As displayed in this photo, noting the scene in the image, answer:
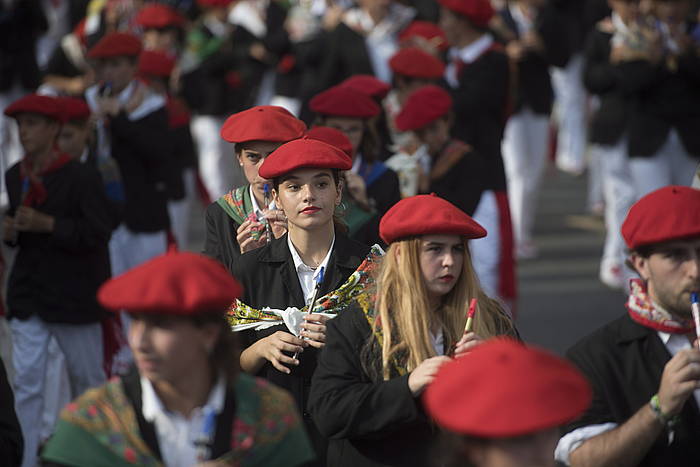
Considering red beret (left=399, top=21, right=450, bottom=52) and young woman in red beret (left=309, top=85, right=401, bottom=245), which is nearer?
young woman in red beret (left=309, top=85, right=401, bottom=245)

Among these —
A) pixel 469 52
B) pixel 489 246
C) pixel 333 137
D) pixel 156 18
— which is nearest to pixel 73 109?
pixel 333 137

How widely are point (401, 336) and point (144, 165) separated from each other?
5284 millimetres

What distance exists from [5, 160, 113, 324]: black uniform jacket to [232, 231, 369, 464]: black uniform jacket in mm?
1946

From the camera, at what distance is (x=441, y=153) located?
8.46m

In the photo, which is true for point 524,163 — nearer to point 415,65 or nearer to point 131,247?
point 415,65

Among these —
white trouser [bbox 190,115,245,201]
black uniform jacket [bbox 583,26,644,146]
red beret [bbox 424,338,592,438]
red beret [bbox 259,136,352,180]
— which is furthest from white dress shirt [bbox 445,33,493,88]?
red beret [bbox 424,338,592,438]

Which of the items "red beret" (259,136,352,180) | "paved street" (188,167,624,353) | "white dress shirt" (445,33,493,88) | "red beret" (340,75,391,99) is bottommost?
"paved street" (188,167,624,353)

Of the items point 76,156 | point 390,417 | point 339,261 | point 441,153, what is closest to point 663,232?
point 390,417

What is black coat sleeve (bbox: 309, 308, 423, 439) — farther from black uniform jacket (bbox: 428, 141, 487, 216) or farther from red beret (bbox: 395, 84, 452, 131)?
red beret (bbox: 395, 84, 452, 131)

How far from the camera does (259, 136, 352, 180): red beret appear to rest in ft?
18.2

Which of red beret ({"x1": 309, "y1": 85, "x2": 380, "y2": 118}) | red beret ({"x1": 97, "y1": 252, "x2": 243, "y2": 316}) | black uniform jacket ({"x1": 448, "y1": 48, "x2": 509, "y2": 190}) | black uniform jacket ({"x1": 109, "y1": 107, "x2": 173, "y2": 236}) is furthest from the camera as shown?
black uniform jacket ({"x1": 448, "y1": 48, "x2": 509, "y2": 190})

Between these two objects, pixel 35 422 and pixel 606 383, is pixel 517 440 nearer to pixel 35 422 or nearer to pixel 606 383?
pixel 606 383

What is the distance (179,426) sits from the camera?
12.4ft

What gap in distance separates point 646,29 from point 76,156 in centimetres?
435
